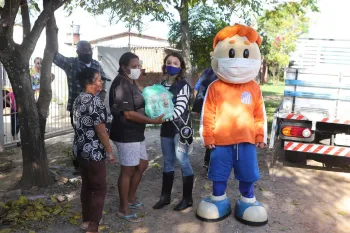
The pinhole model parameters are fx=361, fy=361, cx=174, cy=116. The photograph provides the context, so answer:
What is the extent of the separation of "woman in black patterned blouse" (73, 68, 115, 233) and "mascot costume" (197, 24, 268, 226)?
1105 millimetres

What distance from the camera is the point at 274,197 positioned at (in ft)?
15.5

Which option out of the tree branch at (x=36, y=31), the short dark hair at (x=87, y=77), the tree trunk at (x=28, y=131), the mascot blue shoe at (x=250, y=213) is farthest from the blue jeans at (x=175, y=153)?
the tree branch at (x=36, y=31)

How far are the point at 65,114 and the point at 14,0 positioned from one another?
241 inches

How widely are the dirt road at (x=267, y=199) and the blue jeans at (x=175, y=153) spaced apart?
20.6 inches

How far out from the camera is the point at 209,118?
3.81 metres

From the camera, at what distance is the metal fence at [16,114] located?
710 centimetres

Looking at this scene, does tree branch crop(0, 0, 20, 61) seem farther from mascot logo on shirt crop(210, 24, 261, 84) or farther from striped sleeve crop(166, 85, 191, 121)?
mascot logo on shirt crop(210, 24, 261, 84)

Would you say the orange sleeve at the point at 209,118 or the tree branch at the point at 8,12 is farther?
the tree branch at the point at 8,12

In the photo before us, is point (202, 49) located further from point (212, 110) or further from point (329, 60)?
point (212, 110)

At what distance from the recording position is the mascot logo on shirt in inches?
147

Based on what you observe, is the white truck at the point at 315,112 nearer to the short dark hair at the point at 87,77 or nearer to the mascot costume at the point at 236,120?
the mascot costume at the point at 236,120

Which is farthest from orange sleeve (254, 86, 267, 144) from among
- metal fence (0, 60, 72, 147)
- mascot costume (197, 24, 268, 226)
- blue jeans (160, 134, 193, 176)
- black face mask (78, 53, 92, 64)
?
metal fence (0, 60, 72, 147)

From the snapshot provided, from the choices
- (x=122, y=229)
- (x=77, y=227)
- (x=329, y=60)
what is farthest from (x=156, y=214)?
(x=329, y=60)

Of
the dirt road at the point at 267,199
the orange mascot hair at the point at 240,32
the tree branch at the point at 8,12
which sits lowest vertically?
the dirt road at the point at 267,199
